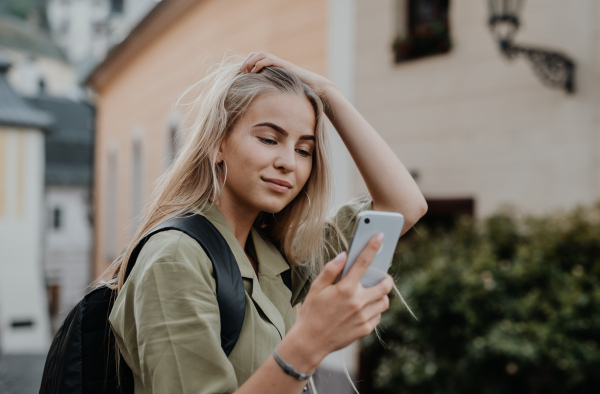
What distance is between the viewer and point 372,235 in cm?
119

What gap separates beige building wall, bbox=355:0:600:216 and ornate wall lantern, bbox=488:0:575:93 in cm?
11

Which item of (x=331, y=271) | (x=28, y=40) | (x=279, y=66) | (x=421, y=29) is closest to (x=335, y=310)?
(x=331, y=271)

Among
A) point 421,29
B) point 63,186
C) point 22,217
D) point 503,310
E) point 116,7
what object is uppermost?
point 116,7

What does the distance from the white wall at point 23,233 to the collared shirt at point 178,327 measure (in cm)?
2488

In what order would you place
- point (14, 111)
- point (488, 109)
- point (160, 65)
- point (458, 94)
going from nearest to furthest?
point (488, 109)
point (458, 94)
point (160, 65)
point (14, 111)

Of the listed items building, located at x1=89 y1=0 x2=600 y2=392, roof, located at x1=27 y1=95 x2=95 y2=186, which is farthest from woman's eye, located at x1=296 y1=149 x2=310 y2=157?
Answer: roof, located at x1=27 y1=95 x2=95 y2=186

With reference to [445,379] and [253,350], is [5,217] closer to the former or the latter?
[445,379]

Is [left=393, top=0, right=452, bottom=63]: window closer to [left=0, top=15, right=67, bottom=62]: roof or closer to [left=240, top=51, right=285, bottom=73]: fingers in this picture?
[left=240, top=51, right=285, bottom=73]: fingers

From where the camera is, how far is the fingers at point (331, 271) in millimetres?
1146

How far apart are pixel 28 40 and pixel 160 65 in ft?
129

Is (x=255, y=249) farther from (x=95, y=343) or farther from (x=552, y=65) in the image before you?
(x=552, y=65)

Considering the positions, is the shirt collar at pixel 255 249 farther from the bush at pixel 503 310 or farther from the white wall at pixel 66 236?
the white wall at pixel 66 236

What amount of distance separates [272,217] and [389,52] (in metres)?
6.04

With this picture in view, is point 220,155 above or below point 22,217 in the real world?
above
